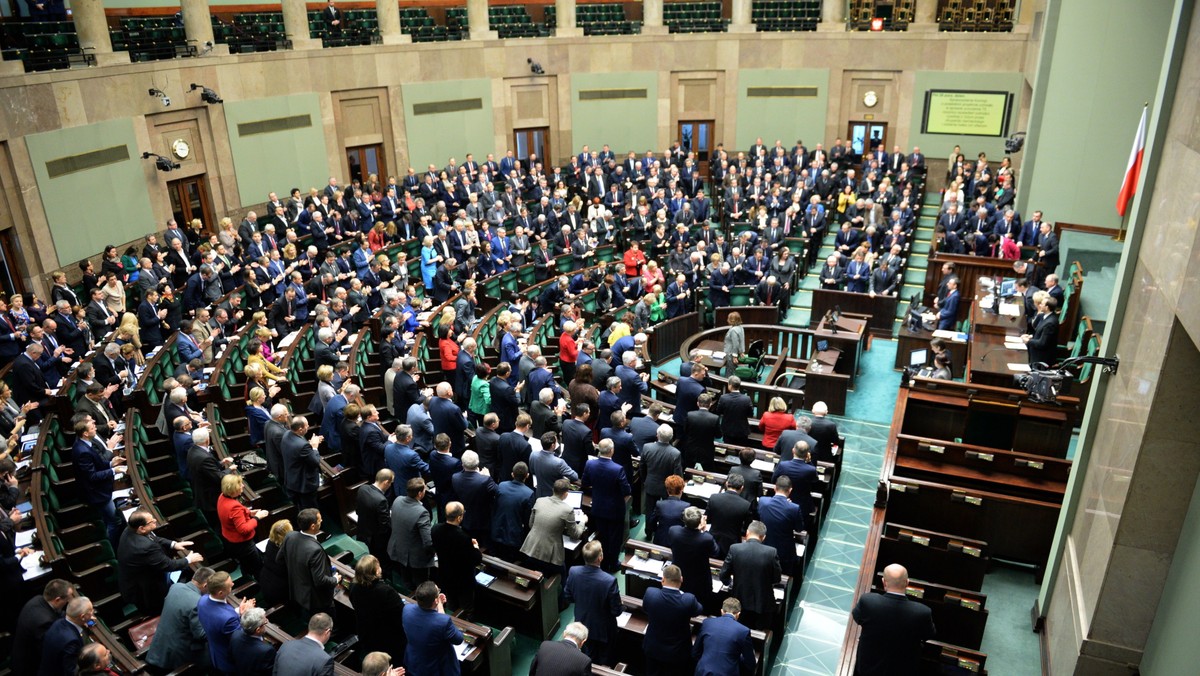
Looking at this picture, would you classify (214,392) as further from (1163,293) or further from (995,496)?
(1163,293)

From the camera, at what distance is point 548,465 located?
7.25m

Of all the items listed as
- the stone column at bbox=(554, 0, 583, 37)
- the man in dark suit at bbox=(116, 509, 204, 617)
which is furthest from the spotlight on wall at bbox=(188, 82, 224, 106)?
the man in dark suit at bbox=(116, 509, 204, 617)

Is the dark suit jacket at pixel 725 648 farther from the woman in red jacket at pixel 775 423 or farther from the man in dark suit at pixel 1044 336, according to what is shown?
the man in dark suit at pixel 1044 336

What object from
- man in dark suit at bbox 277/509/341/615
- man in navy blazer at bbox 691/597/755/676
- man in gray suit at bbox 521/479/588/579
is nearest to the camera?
man in navy blazer at bbox 691/597/755/676

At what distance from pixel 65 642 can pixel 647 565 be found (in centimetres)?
415

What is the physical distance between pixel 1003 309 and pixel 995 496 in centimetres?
461

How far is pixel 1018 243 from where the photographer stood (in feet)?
46.9

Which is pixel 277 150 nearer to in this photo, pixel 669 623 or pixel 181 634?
pixel 181 634

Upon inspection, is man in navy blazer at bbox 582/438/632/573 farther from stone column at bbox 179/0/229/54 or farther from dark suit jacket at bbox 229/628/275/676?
stone column at bbox 179/0/229/54

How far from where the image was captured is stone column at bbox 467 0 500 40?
2041cm

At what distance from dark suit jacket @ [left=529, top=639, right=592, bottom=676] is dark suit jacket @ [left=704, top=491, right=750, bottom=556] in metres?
2.16

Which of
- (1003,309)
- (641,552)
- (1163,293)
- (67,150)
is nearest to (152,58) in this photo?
(67,150)

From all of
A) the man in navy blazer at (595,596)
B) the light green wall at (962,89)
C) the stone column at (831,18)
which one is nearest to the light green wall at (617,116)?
the stone column at (831,18)

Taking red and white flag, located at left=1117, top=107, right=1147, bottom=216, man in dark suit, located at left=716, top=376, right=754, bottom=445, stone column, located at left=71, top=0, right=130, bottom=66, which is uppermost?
stone column, located at left=71, top=0, right=130, bottom=66
